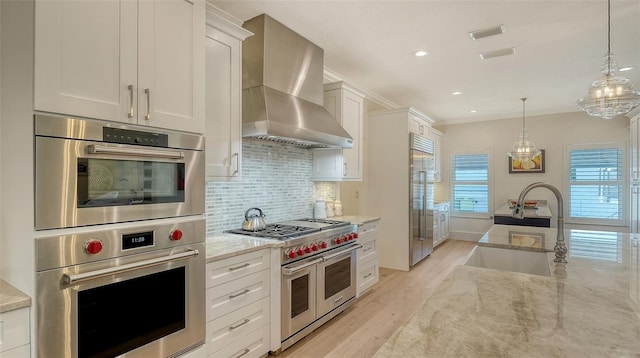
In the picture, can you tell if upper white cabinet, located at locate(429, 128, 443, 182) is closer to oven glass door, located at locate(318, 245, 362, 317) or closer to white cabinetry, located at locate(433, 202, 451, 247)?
white cabinetry, located at locate(433, 202, 451, 247)

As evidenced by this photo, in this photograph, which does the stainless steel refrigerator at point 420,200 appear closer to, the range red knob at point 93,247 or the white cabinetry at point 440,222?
the white cabinetry at point 440,222

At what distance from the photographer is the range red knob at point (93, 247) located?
4.56 feet

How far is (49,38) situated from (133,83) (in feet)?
1.12

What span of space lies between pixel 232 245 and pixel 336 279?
1210 mm

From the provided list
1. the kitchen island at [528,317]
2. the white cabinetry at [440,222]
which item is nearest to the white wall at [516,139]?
the white cabinetry at [440,222]

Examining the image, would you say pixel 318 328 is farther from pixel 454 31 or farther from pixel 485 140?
pixel 485 140

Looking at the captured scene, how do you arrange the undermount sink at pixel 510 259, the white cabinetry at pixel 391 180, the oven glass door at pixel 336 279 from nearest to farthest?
1. the undermount sink at pixel 510 259
2. the oven glass door at pixel 336 279
3. the white cabinetry at pixel 391 180

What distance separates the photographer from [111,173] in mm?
1499

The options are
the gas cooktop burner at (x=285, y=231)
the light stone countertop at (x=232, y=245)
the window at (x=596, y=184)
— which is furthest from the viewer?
the window at (x=596, y=184)

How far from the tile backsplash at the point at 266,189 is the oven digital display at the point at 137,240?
1.04 meters

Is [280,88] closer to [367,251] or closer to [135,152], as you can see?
[135,152]

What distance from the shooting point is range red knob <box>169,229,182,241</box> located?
1.71 m

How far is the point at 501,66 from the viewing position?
391 centimetres

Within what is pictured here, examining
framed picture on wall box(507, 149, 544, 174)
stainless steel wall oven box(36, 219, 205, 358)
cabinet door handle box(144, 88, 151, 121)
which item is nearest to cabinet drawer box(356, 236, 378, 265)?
stainless steel wall oven box(36, 219, 205, 358)
